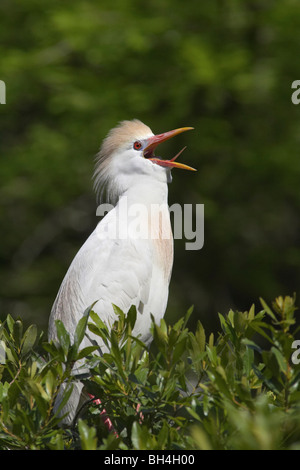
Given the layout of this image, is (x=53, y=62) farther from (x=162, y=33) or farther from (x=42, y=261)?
(x=42, y=261)

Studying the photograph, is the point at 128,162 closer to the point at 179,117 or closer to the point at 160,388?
the point at 160,388

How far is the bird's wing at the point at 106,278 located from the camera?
3441 mm

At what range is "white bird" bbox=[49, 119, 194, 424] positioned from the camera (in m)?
3.46

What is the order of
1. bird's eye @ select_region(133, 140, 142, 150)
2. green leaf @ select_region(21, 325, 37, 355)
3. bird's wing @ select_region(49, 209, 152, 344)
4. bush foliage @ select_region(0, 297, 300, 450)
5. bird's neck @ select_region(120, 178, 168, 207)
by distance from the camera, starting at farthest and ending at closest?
1. bird's eye @ select_region(133, 140, 142, 150)
2. bird's neck @ select_region(120, 178, 168, 207)
3. bird's wing @ select_region(49, 209, 152, 344)
4. green leaf @ select_region(21, 325, 37, 355)
5. bush foliage @ select_region(0, 297, 300, 450)

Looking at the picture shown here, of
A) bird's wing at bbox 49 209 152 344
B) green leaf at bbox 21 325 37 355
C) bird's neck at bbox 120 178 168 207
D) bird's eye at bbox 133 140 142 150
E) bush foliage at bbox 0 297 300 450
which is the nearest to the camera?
bush foliage at bbox 0 297 300 450

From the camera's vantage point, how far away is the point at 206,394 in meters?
1.90

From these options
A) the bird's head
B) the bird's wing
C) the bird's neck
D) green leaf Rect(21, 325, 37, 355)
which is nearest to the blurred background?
the bird's head

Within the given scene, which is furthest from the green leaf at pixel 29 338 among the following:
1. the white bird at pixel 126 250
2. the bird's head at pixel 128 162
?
the bird's head at pixel 128 162

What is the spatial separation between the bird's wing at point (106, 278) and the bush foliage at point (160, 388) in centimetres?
108

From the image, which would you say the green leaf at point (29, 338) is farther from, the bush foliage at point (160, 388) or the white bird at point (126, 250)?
the white bird at point (126, 250)

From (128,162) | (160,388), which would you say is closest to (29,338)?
(160,388)

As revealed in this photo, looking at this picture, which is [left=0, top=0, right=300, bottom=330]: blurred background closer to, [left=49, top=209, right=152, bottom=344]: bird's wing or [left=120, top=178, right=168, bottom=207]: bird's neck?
[left=120, top=178, right=168, bottom=207]: bird's neck

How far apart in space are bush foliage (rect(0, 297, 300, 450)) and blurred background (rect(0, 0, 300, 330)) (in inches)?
184

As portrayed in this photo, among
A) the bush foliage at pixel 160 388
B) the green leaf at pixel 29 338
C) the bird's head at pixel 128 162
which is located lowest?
the bush foliage at pixel 160 388
